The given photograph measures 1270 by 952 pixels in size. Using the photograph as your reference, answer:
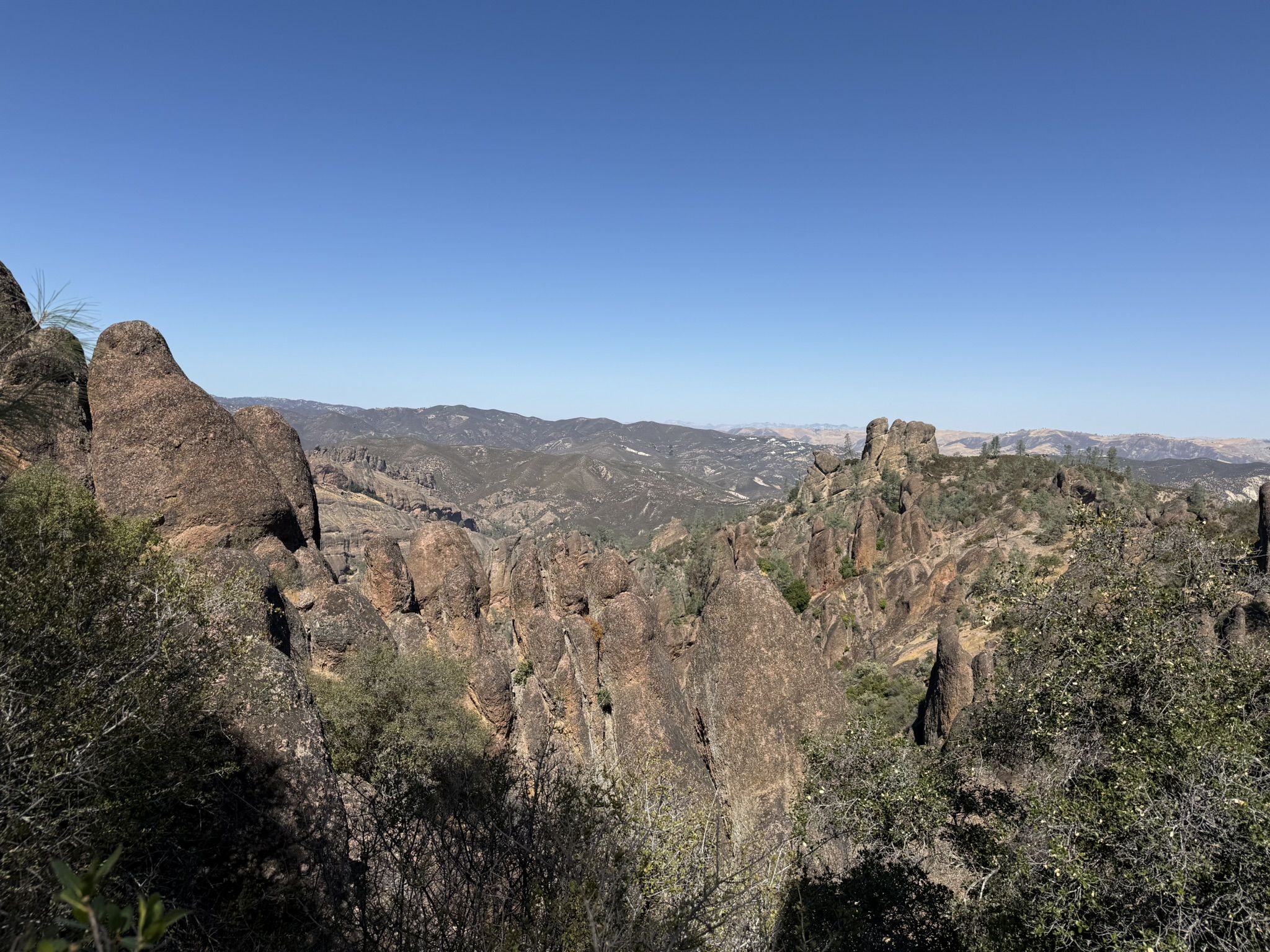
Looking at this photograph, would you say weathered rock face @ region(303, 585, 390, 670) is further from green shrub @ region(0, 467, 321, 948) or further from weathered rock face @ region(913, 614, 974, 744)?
weathered rock face @ region(913, 614, 974, 744)

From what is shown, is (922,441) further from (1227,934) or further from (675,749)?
(1227,934)

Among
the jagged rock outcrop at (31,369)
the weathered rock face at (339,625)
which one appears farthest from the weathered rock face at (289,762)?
the weathered rock face at (339,625)

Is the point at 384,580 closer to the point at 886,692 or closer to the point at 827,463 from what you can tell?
the point at 886,692

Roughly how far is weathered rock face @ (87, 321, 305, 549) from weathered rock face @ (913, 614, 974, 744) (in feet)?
105

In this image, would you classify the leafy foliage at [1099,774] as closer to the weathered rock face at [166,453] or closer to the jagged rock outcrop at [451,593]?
the jagged rock outcrop at [451,593]

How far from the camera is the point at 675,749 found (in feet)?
74.7

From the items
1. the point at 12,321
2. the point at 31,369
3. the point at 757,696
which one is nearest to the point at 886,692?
the point at 757,696

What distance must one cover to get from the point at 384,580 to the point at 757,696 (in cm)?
1917

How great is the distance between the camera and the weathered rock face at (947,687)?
32.3m

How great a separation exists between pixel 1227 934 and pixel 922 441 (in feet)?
357

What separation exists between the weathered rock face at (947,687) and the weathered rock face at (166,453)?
105ft

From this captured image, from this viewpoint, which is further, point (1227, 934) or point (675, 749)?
point (675, 749)

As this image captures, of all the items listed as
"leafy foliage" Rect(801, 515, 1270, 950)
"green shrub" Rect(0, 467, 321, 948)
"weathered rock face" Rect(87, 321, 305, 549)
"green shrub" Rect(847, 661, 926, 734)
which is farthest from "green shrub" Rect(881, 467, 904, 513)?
"green shrub" Rect(0, 467, 321, 948)

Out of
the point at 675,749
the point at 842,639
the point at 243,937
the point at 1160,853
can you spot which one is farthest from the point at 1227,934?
the point at 842,639
